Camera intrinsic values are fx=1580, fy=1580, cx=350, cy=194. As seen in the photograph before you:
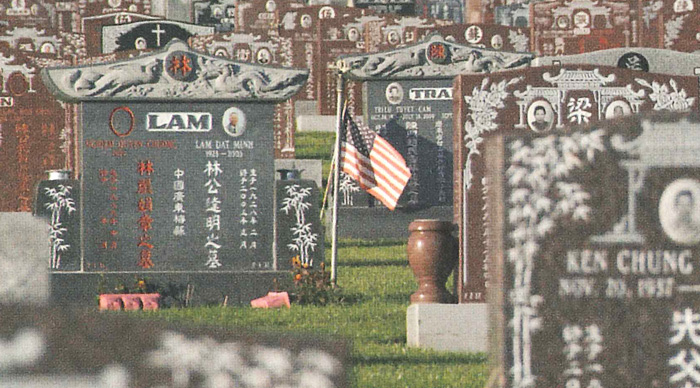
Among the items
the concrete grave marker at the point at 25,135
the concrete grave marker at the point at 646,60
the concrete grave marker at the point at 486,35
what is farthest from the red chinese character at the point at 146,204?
the concrete grave marker at the point at 486,35

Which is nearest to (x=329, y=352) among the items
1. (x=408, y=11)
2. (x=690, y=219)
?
(x=690, y=219)

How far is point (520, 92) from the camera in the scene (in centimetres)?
1093

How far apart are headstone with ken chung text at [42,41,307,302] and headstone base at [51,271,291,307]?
27mm

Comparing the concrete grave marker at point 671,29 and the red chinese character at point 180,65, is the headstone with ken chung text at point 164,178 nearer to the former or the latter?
the red chinese character at point 180,65

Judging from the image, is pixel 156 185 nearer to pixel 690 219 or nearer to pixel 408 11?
pixel 690 219

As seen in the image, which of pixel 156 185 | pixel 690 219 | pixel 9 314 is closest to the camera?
pixel 9 314

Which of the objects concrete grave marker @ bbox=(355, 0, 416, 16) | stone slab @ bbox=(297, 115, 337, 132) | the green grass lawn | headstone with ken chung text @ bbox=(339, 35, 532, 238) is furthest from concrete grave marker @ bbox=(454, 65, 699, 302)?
concrete grave marker @ bbox=(355, 0, 416, 16)

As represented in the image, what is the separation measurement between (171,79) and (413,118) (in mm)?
5098

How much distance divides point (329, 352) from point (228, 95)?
10257 mm

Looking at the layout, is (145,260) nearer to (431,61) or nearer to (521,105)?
(521,105)

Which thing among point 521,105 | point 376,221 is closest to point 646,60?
point 376,221

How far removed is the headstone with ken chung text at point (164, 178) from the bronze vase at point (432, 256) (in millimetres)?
3300

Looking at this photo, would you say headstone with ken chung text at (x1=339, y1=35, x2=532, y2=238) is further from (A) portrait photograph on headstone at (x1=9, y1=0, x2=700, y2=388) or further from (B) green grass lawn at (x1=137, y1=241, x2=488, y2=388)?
(B) green grass lawn at (x1=137, y1=241, x2=488, y2=388)

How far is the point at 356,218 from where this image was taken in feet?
61.6
